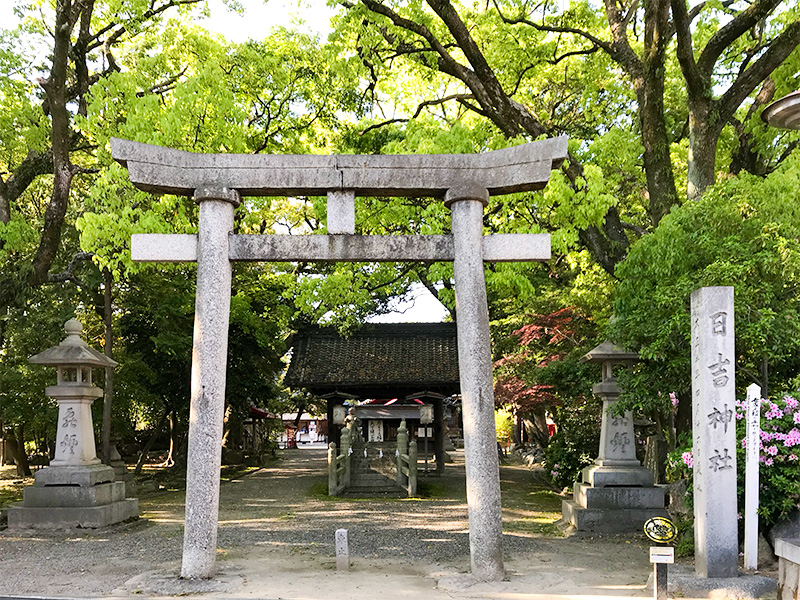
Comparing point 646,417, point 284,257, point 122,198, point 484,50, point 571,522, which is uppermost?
point 484,50

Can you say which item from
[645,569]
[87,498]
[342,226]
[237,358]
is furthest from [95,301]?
[645,569]

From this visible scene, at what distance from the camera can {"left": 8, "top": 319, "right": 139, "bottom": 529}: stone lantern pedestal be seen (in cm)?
1166

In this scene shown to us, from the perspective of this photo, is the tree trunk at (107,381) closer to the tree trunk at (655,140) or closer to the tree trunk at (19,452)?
the tree trunk at (19,452)

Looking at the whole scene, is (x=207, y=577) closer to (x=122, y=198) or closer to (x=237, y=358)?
(x=122, y=198)

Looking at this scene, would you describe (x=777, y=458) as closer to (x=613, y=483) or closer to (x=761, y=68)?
(x=613, y=483)

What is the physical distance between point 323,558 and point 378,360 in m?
14.3

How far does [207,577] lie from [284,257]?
11.4 ft

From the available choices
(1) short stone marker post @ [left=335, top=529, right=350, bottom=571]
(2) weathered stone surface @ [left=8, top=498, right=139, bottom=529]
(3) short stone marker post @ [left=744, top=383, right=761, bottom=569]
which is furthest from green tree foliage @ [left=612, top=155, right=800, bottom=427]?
(2) weathered stone surface @ [left=8, top=498, right=139, bottom=529]

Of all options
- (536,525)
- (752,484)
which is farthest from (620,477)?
(752,484)

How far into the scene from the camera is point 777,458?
7754mm

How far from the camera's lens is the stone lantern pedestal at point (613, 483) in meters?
11.0

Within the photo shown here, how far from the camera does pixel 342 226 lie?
8.27 meters

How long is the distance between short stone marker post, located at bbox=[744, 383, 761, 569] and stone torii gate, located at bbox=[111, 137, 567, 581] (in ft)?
8.09

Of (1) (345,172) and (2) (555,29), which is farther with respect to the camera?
(2) (555,29)
